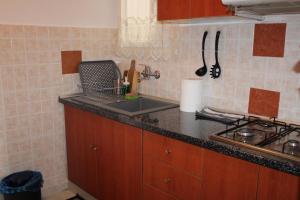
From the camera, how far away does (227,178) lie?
1391 millimetres

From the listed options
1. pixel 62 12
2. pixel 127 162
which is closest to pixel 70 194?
pixel 127 162

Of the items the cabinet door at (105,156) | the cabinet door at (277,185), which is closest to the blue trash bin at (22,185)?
the cabinet door at (105,156)

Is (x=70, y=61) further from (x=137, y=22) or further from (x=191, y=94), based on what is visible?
(x=191, y=94)

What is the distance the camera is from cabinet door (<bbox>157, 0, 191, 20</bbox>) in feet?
5.61

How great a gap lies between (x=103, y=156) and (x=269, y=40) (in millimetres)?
1329

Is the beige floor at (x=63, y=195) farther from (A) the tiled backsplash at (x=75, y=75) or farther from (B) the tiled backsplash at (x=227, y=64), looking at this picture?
(B) the tiled backsplash at (x=227, y=64)

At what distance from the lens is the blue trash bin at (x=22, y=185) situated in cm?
204

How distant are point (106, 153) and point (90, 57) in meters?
0.89

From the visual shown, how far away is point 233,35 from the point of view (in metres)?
1.87

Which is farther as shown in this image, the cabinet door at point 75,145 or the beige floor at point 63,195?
the beige floor at point 63,195

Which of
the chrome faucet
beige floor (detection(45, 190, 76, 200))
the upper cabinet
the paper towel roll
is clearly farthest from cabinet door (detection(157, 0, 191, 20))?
beige floor (detection(45, 190, 76, 200))

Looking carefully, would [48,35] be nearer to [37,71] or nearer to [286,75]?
[37,71]

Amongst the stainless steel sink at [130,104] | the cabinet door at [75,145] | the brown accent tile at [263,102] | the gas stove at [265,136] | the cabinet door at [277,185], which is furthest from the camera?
the cabinet door at [75,145]

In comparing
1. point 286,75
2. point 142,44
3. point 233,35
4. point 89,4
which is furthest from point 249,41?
point 89,4
